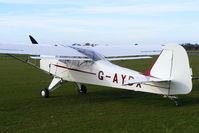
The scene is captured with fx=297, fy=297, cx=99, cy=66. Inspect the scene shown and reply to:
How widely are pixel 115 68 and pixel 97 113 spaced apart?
167 cm

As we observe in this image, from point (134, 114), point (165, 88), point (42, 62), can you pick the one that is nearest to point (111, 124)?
point (134, 114)

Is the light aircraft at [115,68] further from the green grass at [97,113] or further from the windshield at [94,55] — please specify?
the green grass at [97,113]

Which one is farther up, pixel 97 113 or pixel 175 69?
pixel 175 69

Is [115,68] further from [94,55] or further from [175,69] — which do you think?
[175,69]

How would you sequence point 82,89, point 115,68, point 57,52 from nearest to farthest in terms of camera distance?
1. point 115,68
2. point 57,52
3. point 82,89

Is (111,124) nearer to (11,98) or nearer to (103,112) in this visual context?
(103,112)

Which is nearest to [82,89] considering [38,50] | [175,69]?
[38,50]

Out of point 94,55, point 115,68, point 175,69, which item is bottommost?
point 115,68

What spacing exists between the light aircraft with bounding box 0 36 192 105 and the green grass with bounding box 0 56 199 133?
54cm

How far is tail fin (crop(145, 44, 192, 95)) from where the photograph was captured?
22.8 ft

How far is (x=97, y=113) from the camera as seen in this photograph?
7.25 m

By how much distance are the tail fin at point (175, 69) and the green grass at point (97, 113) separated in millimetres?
607

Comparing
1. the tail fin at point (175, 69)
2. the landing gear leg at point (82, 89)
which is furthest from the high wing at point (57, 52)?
the tail fin at point (175, 69)

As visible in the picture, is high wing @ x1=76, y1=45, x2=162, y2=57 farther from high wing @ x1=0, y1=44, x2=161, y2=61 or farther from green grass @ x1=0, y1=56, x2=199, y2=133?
green grass @ x1=0, y1=56, x2=199, y2=133
